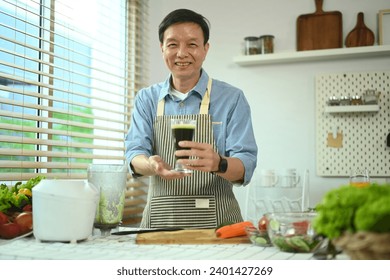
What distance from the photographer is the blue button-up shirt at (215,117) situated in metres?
1.49

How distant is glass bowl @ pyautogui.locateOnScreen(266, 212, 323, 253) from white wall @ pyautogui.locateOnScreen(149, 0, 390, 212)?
160cm

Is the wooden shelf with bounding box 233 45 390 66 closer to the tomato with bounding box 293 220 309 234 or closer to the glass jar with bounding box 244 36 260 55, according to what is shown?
the glass jar with bounding box 244 36 260 55

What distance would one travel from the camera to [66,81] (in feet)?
6.35

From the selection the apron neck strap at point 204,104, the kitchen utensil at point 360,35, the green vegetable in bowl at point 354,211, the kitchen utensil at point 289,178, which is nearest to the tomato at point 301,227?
the green vegetable in bowl at point 354,211

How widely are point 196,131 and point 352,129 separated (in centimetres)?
117

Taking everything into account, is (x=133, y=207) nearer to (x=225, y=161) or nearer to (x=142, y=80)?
(x=142, y=80)

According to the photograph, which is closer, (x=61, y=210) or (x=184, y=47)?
(x=61, y=210)

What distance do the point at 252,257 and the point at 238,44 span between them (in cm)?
189

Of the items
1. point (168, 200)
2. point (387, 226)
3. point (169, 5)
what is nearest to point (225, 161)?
point (168, 200)

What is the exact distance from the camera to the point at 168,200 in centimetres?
154

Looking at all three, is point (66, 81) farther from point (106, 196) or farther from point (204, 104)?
point (106, 196)

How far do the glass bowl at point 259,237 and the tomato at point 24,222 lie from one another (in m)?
0.52

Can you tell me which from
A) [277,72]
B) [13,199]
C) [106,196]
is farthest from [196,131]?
[277,72]

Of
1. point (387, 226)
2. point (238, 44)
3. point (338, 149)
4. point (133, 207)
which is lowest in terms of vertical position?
point (133, 207)
